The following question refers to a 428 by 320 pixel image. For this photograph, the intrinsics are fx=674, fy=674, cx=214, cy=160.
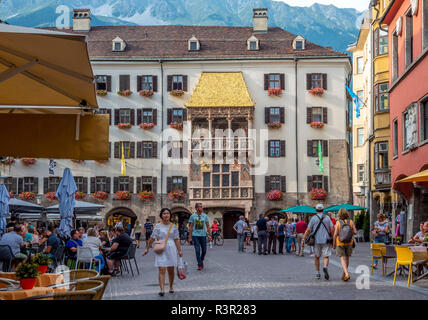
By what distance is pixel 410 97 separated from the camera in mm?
24781

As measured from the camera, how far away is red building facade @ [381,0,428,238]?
75.3ft

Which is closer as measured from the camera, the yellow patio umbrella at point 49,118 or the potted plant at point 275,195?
the yellow patio umbrella at point 49,118

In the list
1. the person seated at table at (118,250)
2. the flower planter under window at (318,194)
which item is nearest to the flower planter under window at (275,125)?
the flower planter under window at (318,194)

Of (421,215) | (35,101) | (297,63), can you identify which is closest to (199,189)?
(297,63)

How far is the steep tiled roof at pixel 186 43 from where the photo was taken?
5322cm

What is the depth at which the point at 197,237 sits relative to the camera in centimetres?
1925

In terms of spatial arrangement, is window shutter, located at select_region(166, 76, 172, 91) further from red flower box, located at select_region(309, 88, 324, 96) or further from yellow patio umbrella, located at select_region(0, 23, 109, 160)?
yellow patio umbrella, located at select_region(0, 23, 109, 160)

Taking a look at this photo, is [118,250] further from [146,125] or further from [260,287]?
[146,125]

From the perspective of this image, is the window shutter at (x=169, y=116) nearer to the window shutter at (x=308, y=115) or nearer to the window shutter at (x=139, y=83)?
the window shutter at (x=139, y=83)

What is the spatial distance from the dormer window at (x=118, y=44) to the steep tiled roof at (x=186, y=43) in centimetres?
41

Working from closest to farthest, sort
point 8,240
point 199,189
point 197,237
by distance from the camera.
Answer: point 8,240, point 197,237, point 199,189

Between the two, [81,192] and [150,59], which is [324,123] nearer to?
[150,59]

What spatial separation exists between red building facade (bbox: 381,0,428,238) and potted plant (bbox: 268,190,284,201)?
863 inches
